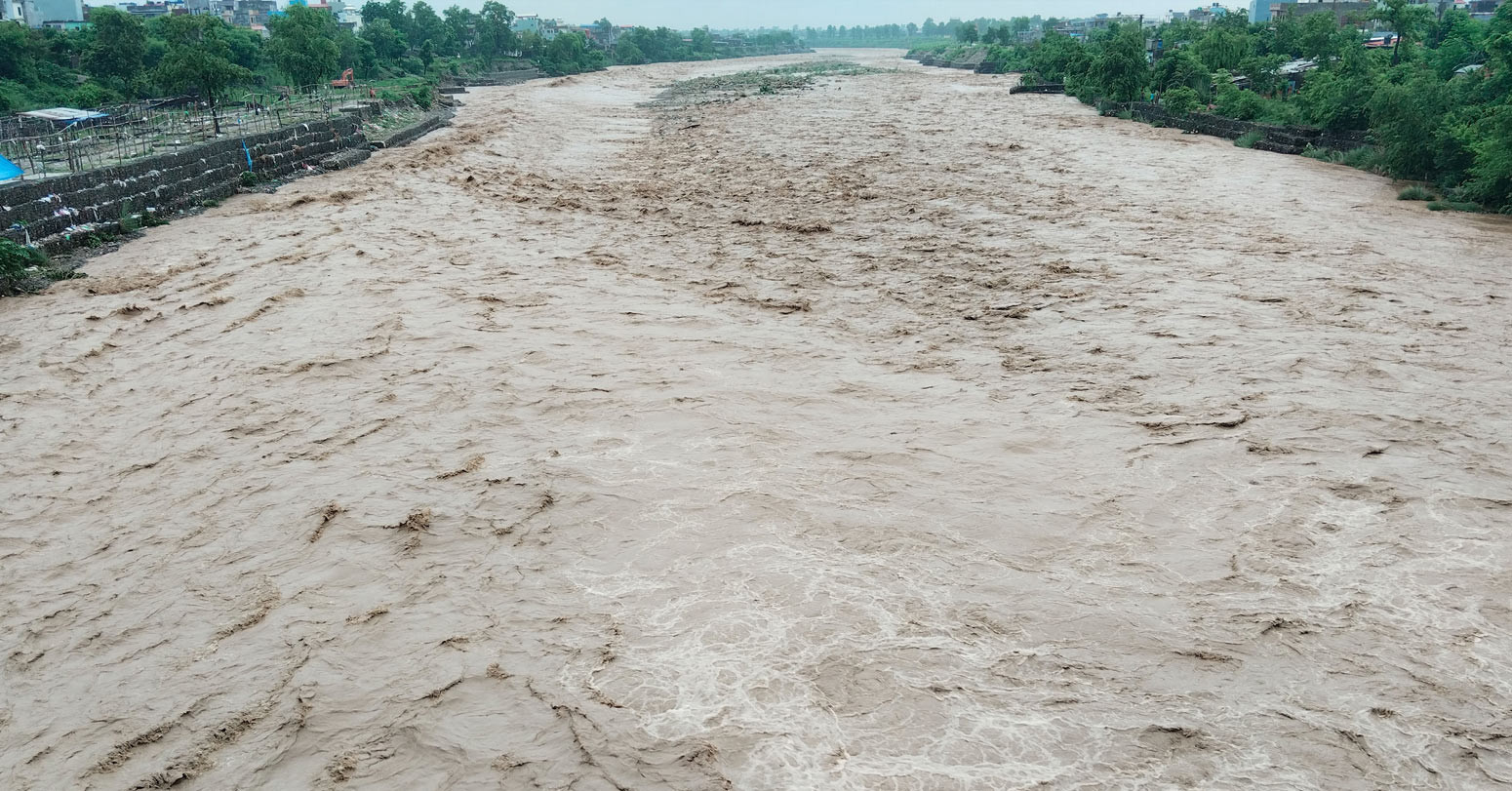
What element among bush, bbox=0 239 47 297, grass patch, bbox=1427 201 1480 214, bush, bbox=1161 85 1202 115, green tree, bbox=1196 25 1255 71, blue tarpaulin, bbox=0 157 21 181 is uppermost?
green tree, bbox=1196 25 1255 71

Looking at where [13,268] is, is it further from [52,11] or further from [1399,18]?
[52,11]

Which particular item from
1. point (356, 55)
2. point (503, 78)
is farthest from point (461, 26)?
point (356, 55)

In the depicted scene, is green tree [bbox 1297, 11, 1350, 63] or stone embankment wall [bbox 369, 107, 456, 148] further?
green tree [bbox 1297, 11, 1350, 63]

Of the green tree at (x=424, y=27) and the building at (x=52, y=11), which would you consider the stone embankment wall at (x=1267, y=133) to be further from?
the building at (x=52, y=11)

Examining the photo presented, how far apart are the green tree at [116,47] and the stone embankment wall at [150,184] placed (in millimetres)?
24036

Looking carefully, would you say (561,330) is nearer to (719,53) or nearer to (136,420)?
(136,420)

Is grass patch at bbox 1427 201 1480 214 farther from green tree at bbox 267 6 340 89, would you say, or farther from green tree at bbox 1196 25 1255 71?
green tree at bbox 267 6 340 89

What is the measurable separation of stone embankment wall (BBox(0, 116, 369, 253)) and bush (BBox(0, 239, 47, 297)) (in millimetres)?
435

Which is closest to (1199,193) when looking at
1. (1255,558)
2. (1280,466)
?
(1280,466)

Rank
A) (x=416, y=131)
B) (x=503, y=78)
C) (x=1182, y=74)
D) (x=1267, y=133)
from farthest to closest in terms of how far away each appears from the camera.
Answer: (x=503, y=78) → (x=1182, y=74) → (x=416, y=131) → (x=1267, y=133)

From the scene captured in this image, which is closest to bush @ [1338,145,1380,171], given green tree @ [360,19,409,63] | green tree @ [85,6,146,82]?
green tree @ [85,6,146,82]

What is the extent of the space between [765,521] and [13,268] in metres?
12.0

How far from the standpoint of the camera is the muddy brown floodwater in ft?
15.0

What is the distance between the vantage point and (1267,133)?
26297mm
